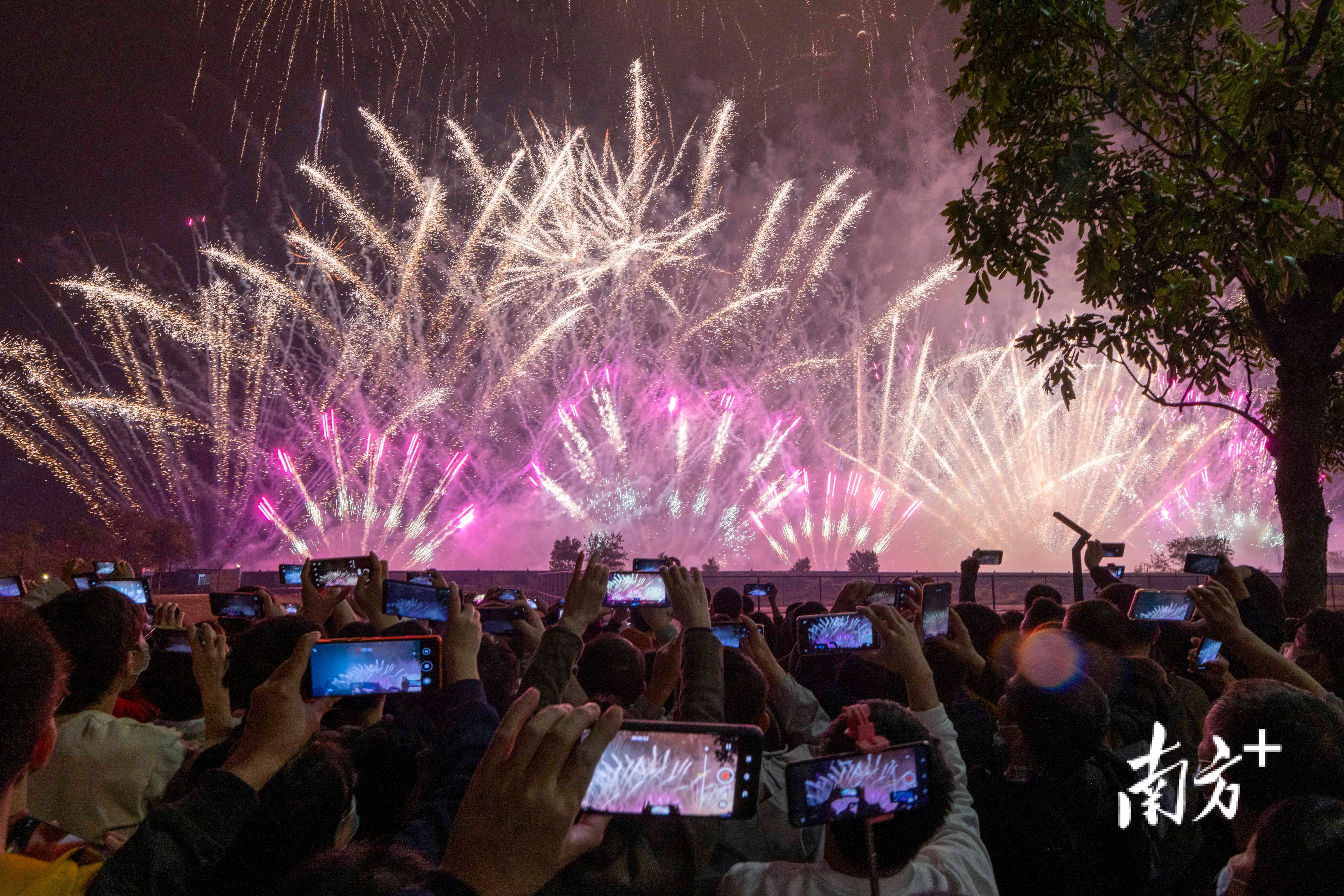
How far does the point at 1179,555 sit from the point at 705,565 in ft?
102

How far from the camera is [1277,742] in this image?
239cm

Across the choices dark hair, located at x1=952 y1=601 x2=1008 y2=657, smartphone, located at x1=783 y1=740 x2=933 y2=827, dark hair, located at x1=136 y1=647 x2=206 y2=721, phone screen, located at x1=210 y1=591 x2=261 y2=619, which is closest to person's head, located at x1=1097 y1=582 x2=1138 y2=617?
dark hair, located at x1=952 y1=601 x2=1008 y2=657

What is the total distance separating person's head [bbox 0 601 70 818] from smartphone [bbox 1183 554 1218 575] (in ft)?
24.9

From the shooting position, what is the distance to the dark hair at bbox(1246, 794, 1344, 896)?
174 centimetres

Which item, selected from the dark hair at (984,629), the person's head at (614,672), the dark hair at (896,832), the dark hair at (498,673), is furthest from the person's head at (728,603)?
the dark hair at (896,832)

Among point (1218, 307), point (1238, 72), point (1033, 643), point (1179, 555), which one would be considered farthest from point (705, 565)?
point (1033, 643)

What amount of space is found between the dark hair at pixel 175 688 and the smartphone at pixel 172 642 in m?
0.01

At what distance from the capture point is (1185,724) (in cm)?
387

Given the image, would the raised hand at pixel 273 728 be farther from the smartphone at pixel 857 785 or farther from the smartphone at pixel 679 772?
the smartphone at pixel 857 785

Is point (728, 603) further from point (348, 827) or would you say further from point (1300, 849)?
point (1300, 849)

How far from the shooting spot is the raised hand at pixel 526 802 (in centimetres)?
110

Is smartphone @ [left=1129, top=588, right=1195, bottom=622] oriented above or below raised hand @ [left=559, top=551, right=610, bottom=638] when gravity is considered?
below

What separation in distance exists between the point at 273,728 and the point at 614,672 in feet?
5.99

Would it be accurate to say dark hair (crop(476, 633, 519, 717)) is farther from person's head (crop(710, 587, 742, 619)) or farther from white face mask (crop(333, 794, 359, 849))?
person's head (crop(710, 587, 742, 619))
